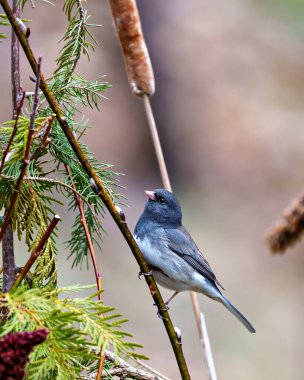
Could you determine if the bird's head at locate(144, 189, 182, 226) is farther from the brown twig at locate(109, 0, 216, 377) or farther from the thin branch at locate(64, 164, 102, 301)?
the thin branch at locate(64, 164, 102, 301)

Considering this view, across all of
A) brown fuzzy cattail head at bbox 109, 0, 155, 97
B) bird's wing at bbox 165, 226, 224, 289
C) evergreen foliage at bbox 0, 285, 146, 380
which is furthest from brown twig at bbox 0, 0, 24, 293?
bird's wing at bbox 165, 226, 224, 289

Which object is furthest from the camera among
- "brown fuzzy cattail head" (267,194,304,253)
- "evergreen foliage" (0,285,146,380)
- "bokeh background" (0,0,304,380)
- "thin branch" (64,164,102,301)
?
"bokeh background" (0,0,304,380)

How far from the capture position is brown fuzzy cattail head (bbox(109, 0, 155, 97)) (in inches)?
51.2

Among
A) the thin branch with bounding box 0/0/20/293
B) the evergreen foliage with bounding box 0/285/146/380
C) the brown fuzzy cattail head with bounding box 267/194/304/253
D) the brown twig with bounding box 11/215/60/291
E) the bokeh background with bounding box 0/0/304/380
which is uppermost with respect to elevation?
the bokeh background with bounding box 0/0/304/380

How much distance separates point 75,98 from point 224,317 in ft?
11.1

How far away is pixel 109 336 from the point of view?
2.32 feet

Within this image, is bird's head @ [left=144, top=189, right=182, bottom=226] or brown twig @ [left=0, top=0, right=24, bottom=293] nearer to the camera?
brown twig @ [left=0, top=0, right=24, bottom=293]

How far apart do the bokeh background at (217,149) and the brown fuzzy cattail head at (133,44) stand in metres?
2.39

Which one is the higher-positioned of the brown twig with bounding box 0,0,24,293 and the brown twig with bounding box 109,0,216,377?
the brown twig with bounding box 109,0,216,377

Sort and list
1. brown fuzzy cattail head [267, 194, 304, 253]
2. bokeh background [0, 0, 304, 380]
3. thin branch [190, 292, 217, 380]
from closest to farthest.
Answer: brown fuzzy cattail head [267, 194, 304, 253]
thin branch [190, 292, 217, 380]
bokeh background [0, 0, 304, 380]

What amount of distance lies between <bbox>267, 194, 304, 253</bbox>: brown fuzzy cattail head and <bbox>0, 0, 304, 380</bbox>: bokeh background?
263 cm

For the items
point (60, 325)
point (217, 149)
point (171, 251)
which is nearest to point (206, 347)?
A: point (171, 251)

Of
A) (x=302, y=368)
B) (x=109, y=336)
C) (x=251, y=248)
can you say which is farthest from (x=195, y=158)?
(x=109, y=336)

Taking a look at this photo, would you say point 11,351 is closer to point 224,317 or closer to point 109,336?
point 109,336
